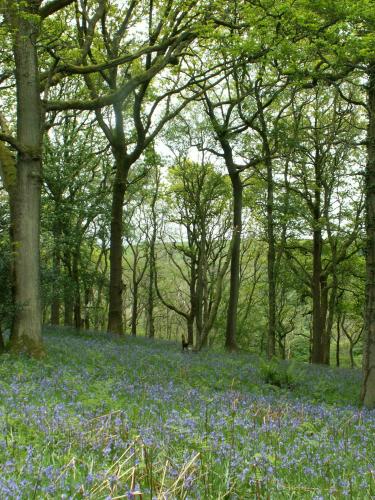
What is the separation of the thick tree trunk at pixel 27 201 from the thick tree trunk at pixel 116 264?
28.6 ft

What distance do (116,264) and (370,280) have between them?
505 inches

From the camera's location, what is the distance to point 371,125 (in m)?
11.6

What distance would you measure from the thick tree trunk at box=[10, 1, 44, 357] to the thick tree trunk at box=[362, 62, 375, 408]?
290 inches

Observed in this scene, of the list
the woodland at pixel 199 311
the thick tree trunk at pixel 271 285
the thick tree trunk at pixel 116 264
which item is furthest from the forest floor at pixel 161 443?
the thick tree trunk at pixel 116 264

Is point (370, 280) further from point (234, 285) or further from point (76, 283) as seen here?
point (76, 283)

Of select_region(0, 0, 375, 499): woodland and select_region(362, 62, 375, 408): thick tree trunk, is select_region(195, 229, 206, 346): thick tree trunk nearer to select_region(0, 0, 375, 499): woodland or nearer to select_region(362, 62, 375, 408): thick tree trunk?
select_region(0, 0, 375, 499): woodland

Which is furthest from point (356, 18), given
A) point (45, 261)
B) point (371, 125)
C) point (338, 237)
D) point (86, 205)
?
point (338, 237)

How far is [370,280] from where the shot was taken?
10.9 metres

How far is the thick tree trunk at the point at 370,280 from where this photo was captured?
10492mm

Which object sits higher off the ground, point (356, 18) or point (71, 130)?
point (71, 130)

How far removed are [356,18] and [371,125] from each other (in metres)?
2.39

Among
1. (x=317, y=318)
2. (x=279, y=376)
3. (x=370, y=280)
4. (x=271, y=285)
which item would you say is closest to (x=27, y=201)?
(x=279, y=376)

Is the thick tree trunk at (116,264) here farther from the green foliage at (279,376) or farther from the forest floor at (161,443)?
the forest floor at (161,443)

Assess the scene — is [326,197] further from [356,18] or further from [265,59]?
[356,18]
